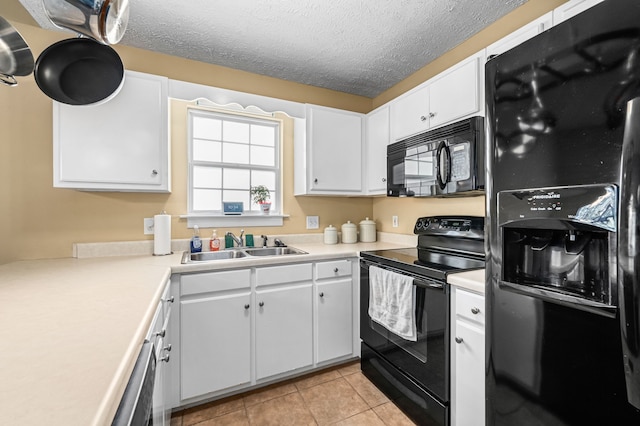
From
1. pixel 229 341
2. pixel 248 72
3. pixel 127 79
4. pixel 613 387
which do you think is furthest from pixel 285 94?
pixel 613 387

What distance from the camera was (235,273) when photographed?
1871 mm

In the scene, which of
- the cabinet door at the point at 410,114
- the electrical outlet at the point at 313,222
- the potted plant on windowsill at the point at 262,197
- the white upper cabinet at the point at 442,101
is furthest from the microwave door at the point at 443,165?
the potted plant on windowsill at the point at 262,197

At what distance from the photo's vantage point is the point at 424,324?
160 cm

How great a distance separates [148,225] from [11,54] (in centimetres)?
122

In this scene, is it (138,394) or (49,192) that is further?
(49,192)

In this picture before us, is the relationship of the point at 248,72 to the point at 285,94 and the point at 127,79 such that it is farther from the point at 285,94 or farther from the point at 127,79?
the point at 127,79

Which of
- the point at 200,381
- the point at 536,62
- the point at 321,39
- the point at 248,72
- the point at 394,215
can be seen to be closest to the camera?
the point at 536,62

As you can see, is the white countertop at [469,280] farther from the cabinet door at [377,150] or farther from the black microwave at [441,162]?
the cabinet door at [377,150]

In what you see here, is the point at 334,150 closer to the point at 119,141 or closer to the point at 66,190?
the point at 119,141

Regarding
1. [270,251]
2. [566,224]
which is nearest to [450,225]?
[566,224]

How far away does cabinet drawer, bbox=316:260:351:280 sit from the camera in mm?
2145

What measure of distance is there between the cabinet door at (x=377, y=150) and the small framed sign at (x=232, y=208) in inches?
46.1

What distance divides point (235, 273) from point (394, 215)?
164 centimetres

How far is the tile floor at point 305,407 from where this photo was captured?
1721 millimetres
